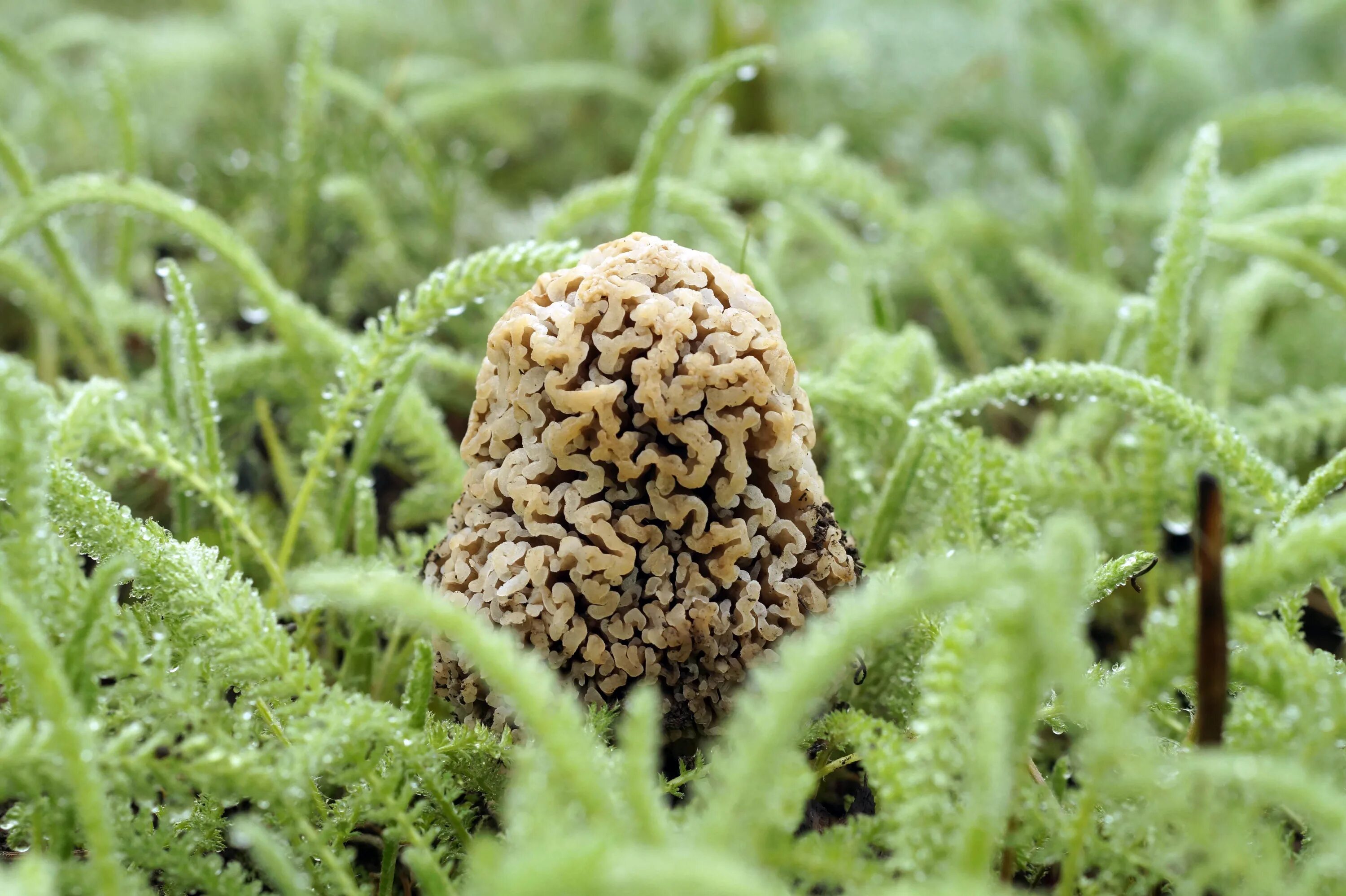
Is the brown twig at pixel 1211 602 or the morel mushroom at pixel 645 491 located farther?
the morel mushroom at pixel 645 491

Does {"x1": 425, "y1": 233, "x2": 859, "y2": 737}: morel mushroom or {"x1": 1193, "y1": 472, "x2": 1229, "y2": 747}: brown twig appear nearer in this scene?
{"x1": 1193, "y1": 472, "x2": 1229, "y2": 747}: brown twig

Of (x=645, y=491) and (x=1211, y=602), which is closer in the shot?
(x=1211, y=602)

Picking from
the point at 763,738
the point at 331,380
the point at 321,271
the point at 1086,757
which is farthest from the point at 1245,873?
the point at 321,271

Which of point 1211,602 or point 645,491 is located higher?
point 645,491

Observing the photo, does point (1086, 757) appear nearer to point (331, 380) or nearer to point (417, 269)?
point (331, 380)
